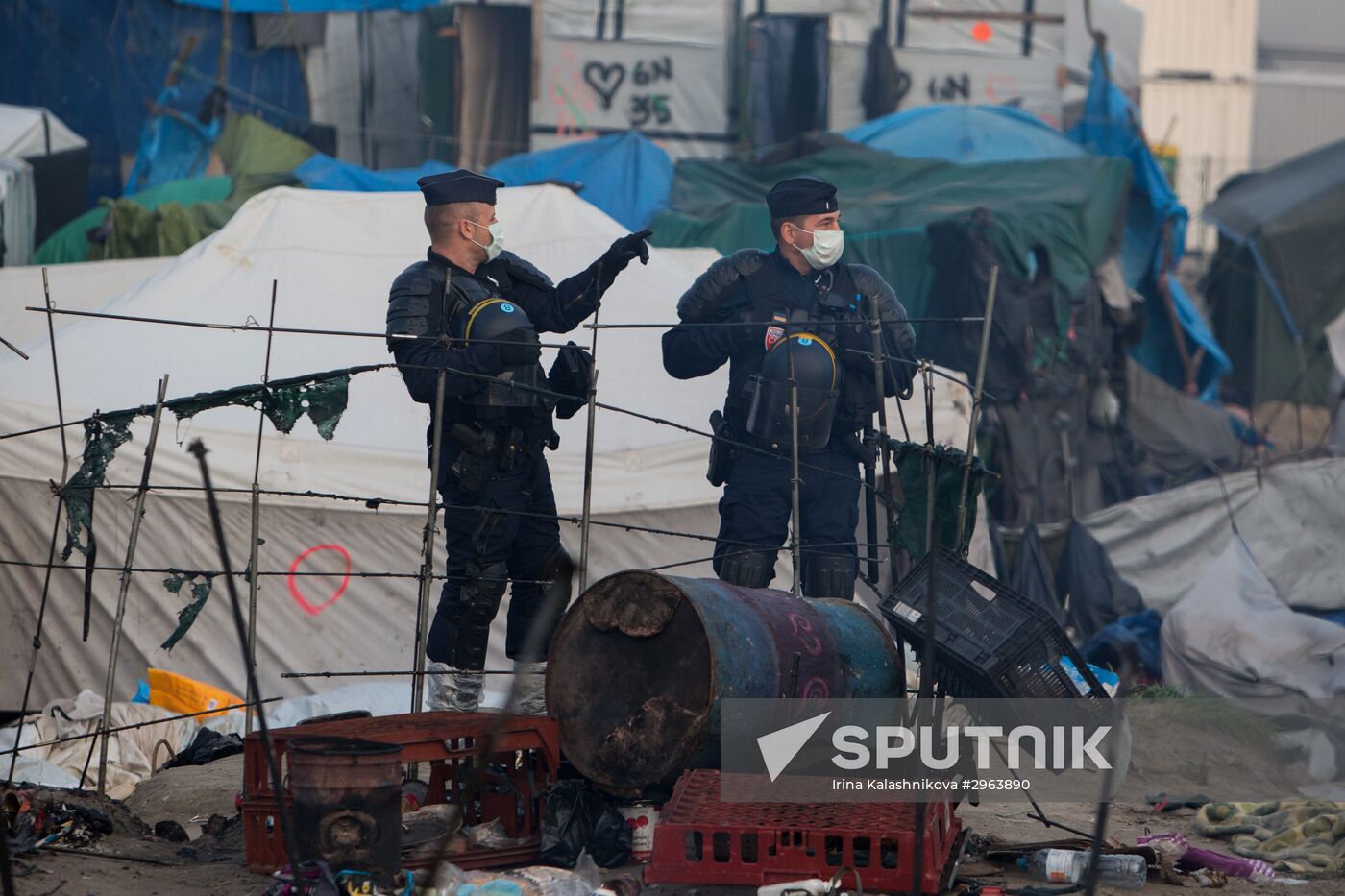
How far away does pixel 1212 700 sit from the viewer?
788cm

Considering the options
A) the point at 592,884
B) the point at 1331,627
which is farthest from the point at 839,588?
the point at 1331,627

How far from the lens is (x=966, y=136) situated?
44.9 feet

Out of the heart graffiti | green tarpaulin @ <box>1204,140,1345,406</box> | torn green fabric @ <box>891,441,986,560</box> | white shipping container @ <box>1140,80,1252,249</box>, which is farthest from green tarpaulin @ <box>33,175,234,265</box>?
white shipping container @ <box>1140,80,1252,249</box>

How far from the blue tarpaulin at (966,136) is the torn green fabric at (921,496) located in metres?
7.67

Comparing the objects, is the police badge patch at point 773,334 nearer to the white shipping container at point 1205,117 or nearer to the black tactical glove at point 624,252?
the black tactical glove at point 624,252

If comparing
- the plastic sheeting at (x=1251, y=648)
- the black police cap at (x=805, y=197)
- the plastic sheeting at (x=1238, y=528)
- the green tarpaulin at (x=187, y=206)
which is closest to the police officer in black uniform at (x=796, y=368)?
the black police cap at (x=805, y=197)

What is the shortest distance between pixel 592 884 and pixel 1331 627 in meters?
4.99

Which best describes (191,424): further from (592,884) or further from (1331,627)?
(1331,627)

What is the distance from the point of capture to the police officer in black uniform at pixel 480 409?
5711 millimetres

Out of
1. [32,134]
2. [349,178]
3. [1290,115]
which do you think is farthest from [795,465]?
[1290,115]

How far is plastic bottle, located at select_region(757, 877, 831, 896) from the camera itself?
13.7ft

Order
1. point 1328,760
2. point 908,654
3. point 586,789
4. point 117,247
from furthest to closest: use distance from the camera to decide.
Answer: point 117,247 → point 908,654 → point 1328,760 → point 586,789

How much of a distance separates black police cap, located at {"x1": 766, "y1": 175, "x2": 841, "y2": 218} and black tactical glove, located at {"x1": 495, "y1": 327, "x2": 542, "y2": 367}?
Answer: 4.04 feet

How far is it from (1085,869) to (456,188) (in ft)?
10.2
